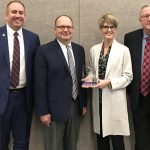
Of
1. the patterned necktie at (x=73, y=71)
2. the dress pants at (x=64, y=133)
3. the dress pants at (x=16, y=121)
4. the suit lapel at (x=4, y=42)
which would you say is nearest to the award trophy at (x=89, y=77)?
the patterned necktie at (x=73, y=71)

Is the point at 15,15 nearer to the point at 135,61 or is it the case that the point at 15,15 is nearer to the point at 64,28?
the point at 64,28

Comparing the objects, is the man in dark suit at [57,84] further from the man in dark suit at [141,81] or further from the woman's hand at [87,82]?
the man in dark suit at [141,81]

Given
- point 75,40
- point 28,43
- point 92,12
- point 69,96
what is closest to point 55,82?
point 69,96

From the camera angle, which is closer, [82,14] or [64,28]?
[64,28]

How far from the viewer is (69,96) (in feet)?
8.46

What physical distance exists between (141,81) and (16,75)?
3.97 ft

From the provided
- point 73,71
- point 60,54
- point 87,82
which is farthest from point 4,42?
point 87,82

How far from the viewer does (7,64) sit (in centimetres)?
254

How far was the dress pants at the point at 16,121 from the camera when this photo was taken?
2.59 meters

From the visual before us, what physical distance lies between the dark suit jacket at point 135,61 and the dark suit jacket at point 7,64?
977 millimetres

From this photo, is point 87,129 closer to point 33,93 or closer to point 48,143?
point 48,143

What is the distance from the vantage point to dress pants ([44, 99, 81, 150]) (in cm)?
262

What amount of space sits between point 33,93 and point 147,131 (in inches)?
48.3

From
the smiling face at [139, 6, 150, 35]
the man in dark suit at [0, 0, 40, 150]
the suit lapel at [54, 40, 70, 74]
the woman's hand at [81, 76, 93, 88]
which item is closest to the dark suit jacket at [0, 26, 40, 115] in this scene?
the man in dark suit at [0, 0, 40, 150]
